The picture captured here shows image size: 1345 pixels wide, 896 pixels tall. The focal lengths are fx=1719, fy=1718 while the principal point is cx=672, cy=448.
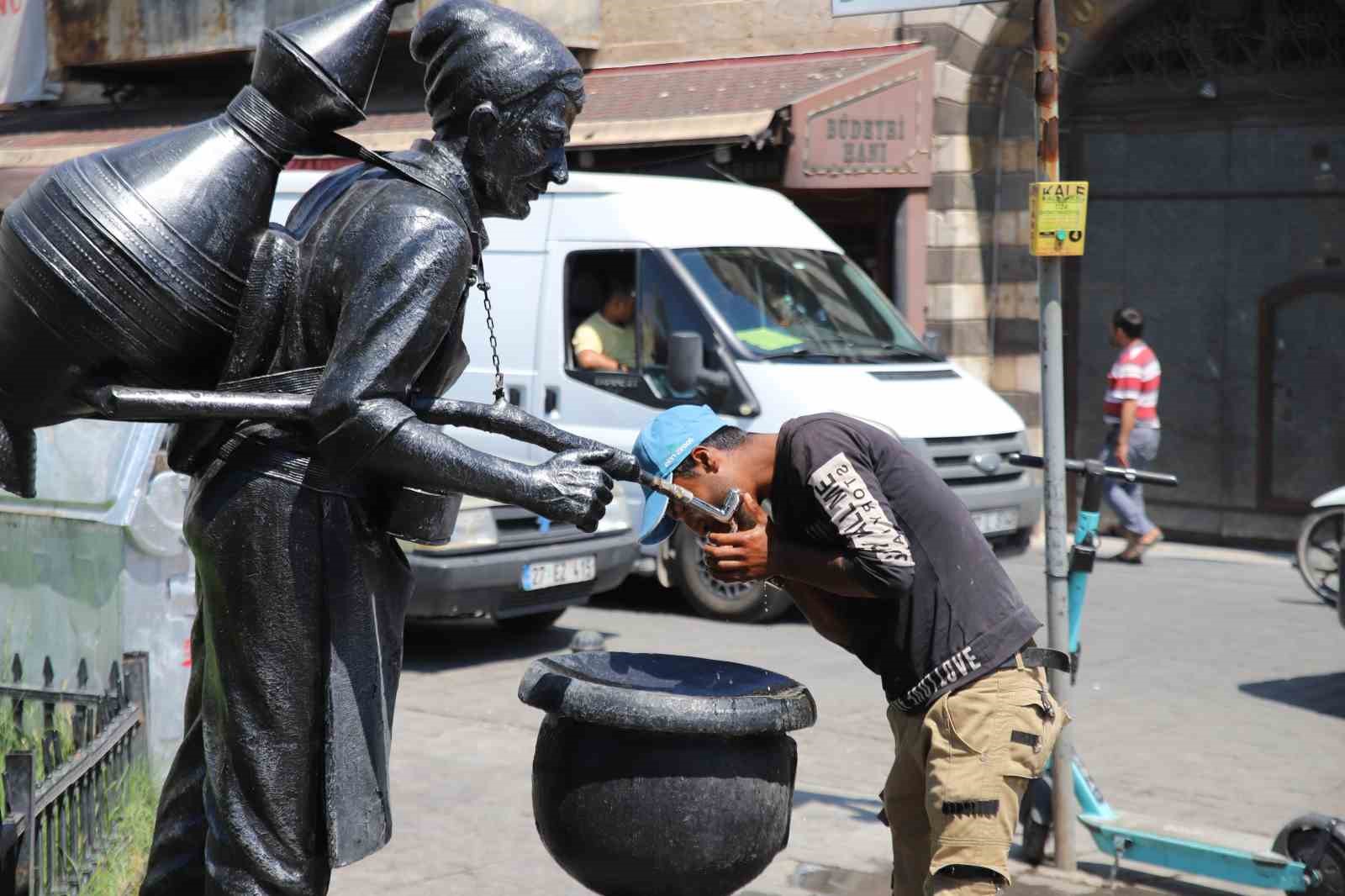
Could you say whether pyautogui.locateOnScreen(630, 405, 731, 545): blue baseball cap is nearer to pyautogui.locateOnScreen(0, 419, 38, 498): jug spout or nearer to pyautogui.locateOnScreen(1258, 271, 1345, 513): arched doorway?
pyautogui.locateOnScreen(0, 419, 38, 498): jug spout

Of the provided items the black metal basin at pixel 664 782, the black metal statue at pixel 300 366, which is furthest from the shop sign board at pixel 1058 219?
the black metal statue at pixel 300 366

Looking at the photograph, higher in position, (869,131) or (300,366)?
(869,131)

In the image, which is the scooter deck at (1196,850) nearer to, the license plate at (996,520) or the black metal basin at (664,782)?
the black metal basin at (664,782)

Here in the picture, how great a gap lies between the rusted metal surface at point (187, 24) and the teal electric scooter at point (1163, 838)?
424 inches

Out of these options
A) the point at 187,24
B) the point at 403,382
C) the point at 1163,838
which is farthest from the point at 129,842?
the point at 187,24

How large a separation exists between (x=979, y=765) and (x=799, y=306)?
22.2 ft

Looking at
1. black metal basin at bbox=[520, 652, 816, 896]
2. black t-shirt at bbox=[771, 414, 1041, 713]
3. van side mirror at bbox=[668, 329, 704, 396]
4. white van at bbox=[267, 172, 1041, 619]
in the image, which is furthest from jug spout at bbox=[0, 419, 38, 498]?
van side mirror at bbox=[668, 329, 704, 396]

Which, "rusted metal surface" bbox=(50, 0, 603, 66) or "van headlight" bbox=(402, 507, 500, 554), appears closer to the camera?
"van headlight" bbox=(402, 507, 500, 554)

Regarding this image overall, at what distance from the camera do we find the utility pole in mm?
5492

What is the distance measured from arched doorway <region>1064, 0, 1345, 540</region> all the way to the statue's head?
10.6 meters

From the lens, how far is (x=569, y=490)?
9.90 feet

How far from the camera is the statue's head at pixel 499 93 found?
10.4 ft

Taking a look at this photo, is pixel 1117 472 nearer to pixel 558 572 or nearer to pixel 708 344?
pixel 558 572

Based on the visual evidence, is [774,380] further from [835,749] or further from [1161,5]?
[1161,5]
